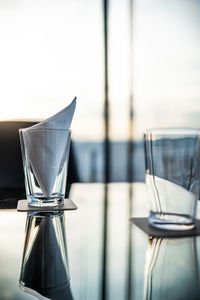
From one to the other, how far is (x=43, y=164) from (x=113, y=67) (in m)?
3.24

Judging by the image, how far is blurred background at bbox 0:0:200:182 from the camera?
3533mm

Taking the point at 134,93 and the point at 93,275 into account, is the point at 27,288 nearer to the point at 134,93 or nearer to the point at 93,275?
the point at 93,275

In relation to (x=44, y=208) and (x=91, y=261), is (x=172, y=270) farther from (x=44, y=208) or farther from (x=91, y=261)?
(x=44, y=208)

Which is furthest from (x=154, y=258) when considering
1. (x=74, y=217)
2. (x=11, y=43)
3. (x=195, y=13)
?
(x=195, y=13)

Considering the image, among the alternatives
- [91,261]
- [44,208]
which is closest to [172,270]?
[91,261]

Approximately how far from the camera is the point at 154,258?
0.43m

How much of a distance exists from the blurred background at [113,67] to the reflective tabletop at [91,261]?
297 centimetres

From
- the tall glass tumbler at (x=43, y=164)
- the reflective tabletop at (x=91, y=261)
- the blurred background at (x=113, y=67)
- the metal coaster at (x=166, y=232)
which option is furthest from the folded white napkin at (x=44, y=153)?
the blurred background at (x=113, y=67)

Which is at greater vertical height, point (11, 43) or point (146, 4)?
point (146, 4)

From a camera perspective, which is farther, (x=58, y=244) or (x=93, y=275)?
(x=58, y=244)

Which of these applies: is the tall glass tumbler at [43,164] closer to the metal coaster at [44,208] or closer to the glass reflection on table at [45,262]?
the metal coaster at [44,208]

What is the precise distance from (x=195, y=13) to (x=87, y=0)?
1133mm

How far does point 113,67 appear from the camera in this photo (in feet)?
12.8

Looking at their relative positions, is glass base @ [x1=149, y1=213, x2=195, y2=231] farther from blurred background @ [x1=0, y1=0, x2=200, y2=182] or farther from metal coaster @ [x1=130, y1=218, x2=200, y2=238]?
blurred background @ [x1=0, y1=0, x2=200, y2=182]
